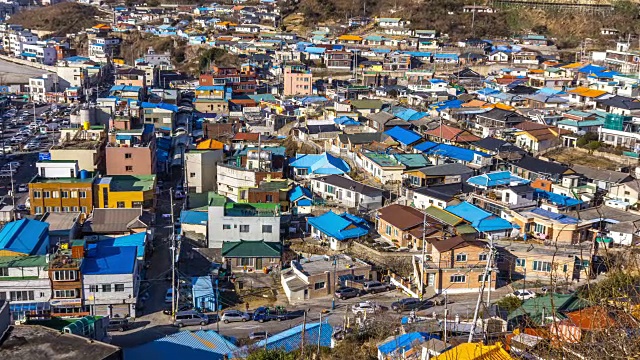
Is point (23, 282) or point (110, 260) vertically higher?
point (110, 260)

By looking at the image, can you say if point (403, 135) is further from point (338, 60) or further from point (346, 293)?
point (338, 60)

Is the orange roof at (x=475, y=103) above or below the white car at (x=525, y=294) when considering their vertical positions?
above

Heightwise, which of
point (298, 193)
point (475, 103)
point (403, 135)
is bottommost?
point (298, 193)

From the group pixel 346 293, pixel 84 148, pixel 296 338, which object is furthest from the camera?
pixel 84 148

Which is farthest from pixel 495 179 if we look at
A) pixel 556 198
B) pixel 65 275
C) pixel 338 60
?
pixel 338 60

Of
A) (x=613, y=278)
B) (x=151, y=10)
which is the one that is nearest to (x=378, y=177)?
(x=613, y=278)

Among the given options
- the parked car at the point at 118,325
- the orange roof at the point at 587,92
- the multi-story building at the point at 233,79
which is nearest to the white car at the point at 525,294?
the parked car at the point at 118,325

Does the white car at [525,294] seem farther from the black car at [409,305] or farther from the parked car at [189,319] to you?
the parked car at [189,319]

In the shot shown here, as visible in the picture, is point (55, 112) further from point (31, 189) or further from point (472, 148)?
point (472, 148)
